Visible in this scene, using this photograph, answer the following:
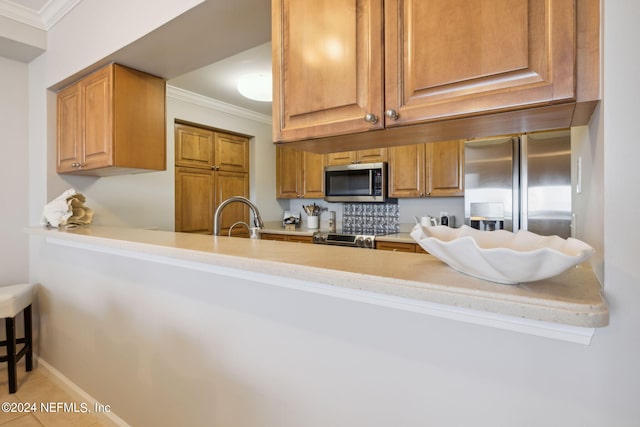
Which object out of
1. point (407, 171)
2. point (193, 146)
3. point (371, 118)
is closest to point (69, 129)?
point (193, 146)

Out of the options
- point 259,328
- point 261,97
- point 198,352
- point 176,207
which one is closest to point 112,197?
point 176,207

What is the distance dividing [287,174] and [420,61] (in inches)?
152

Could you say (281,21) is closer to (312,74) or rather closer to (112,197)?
(312,74)

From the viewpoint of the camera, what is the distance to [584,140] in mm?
904

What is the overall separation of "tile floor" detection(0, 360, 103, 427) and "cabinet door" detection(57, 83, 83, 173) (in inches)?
58.9

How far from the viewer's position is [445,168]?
3303mm

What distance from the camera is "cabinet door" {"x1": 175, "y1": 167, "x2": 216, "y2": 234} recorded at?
371cm

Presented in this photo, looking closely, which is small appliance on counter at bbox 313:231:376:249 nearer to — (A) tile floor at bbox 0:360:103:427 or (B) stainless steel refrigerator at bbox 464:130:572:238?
(B) stainless steel refrigerator at bbox 464:130:572:238

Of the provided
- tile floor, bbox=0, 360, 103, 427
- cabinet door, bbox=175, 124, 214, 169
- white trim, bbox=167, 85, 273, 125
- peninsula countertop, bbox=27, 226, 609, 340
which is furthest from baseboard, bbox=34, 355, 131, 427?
white trim, bbox=167, 85, 273, 125

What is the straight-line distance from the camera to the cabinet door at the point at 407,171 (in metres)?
3.45

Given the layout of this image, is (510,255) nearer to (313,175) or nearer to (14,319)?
(14,319)

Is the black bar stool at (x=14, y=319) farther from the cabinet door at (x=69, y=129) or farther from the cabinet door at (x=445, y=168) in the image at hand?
the cabinet door at (x=445, y=168)

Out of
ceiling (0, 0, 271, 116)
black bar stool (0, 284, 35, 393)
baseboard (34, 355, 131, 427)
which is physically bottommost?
baseboard (34, 355, 131, 427)

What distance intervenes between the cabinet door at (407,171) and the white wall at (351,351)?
8.46 feet
